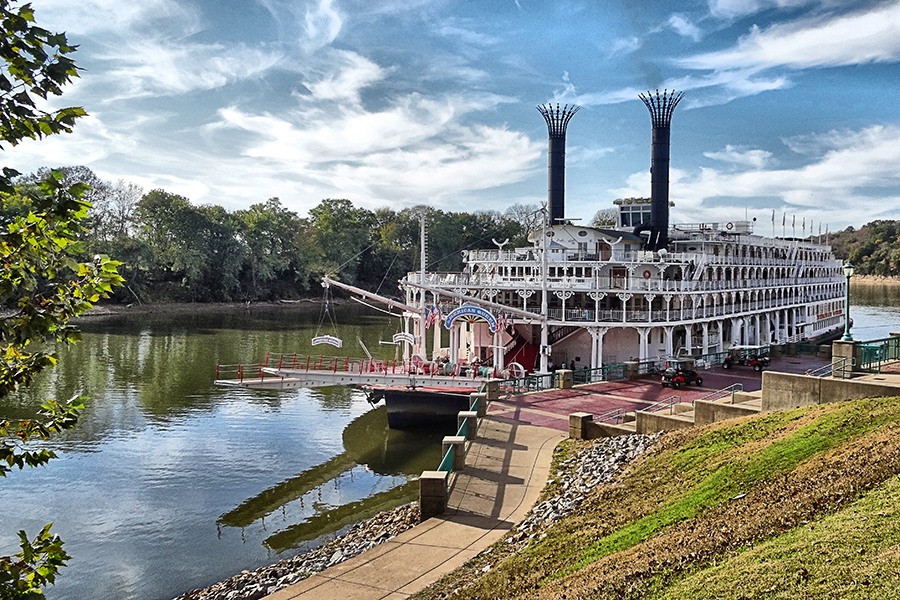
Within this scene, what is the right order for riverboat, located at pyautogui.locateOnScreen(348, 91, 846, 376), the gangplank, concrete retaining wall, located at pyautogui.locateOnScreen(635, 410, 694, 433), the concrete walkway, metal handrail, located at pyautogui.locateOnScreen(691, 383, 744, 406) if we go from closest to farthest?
the concrete walkway, concrete retaining wall, located at pyautogui.locateOnScreen(635, 410, 694, 433), metal handrail, located at pyautogui.locateOnScreen(691, 383, 744, 406), the gangplank, riverboat, located at pyautogui.locateOnScreen(348, 91, 846, 376)

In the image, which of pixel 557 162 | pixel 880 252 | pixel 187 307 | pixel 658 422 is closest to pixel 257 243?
pixel 187 307

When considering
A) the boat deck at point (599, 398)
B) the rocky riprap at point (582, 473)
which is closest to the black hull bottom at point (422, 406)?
the boat deck at point (599, 398)

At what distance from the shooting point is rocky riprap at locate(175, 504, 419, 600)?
1516cm

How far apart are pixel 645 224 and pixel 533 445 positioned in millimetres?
32120

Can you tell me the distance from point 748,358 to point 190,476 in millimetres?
30895

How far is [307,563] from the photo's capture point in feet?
53.8

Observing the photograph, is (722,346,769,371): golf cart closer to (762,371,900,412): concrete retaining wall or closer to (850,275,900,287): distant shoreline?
(762,371,900,412): concrete retaining wall

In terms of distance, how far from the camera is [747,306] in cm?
4725

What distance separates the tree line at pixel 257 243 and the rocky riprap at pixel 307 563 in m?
55.1

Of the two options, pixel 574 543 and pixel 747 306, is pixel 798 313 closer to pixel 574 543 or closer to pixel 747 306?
pixel 747 306

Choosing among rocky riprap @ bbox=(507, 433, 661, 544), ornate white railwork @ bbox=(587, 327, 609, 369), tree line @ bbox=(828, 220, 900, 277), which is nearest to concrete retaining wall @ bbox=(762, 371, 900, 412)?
rocky riprap @ bbox=(507, 433, 661, 544)

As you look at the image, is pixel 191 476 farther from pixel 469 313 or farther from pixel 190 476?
pixel 469 313

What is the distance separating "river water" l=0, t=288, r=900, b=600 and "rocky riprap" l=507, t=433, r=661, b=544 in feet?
21.9

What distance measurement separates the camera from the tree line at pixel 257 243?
8975cm
